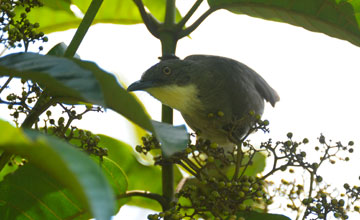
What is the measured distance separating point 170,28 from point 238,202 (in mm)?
717

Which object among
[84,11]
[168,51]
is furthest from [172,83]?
[168,51]

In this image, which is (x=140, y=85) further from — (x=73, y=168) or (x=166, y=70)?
(x=73, y=168)

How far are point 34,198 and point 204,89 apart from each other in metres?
1.42

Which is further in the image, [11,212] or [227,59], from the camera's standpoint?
[227,59]

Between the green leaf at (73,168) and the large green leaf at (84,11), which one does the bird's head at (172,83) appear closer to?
the large green leaf at (84,11)

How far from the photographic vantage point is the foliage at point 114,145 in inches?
34.1

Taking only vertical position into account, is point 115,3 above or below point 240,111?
above

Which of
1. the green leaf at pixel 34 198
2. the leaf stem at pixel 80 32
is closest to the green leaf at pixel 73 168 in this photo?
the leaf stem at pixel 80 32

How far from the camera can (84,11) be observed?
8.97 ft

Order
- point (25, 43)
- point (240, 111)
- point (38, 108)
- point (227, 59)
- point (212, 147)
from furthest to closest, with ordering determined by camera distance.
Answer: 1. point (227, 59)
2. point (240, 111)
3. point (212, 147)
4. point (25, 43)
5. point (38, 108)

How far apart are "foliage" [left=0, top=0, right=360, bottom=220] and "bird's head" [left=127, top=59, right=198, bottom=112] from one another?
0.32 m

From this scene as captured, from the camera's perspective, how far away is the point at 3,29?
1592 millimetres

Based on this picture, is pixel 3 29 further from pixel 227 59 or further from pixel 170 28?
pixel 227 59

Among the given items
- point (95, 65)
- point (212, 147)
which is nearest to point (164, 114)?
point (212, 147)
